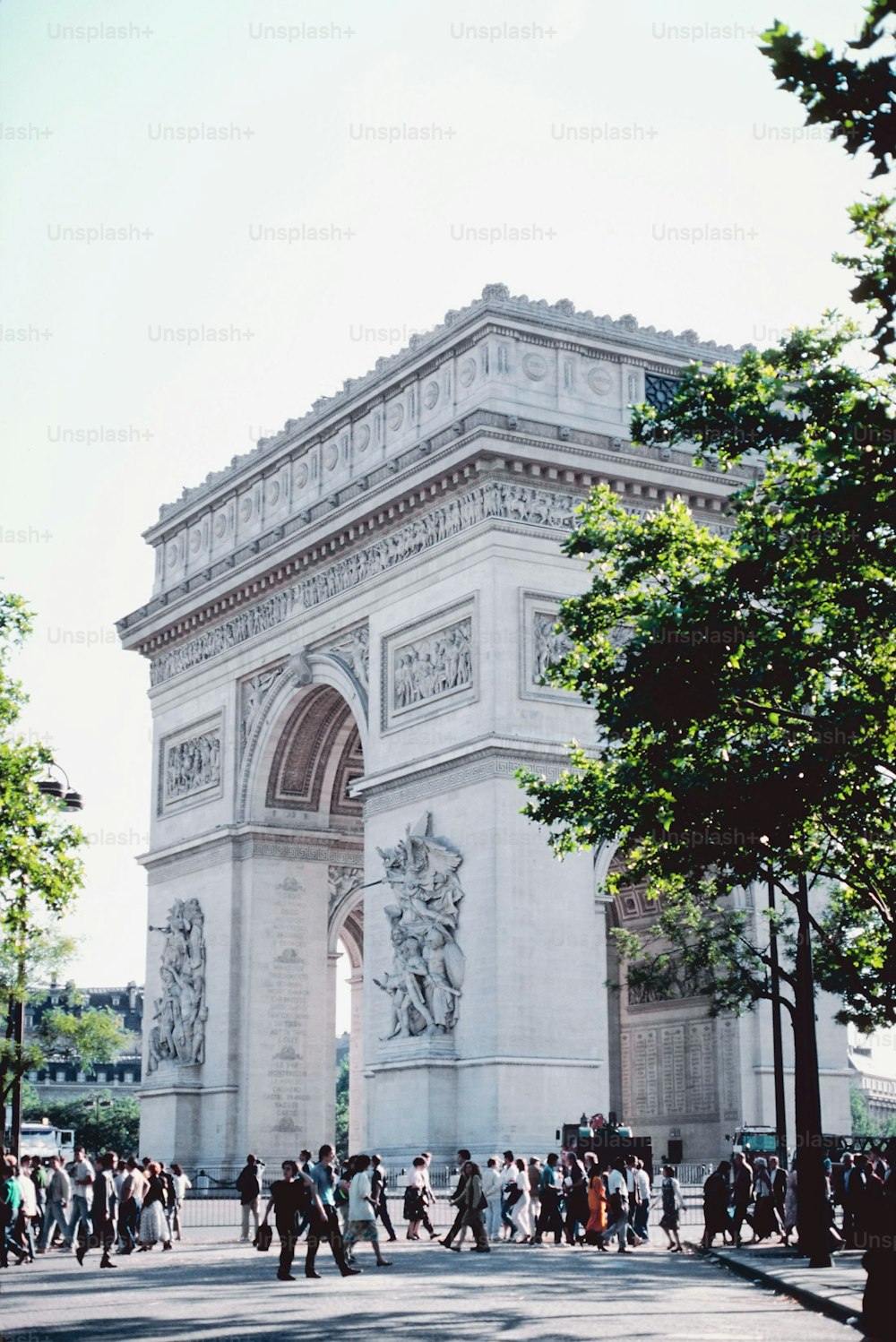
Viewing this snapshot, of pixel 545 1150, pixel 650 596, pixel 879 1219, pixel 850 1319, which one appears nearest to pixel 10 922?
pixel 545 1150

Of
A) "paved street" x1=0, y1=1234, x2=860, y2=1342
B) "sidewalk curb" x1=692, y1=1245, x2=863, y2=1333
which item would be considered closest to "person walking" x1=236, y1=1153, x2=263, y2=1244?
"paved street" x1=0, y1=1234, x2=860, y2=1342

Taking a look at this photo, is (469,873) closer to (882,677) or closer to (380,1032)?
(380,1032)

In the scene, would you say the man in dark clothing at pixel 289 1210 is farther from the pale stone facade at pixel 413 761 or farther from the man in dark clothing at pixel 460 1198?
the pale stone facade at pixel 413 761

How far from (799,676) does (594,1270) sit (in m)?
8.40

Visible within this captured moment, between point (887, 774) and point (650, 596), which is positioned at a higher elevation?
point (650, 596)

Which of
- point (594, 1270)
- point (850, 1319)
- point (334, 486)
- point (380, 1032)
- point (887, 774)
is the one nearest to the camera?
point (850, 1319)

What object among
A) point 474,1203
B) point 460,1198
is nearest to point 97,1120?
point 460,1198

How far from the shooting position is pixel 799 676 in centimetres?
2412

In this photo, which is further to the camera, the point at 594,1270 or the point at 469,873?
the point at 469,873

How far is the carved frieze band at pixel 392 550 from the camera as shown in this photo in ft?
139

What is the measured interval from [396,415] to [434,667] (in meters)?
6.60

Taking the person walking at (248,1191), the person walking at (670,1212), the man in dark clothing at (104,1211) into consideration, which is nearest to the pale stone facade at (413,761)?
the person walking at (248,1191)

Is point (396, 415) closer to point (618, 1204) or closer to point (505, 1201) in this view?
point (505, 1201)

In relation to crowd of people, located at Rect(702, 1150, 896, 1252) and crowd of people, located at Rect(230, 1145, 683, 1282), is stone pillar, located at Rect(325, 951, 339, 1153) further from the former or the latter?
crowd of people, located at Rect(702, 1150, 896, 1252)
